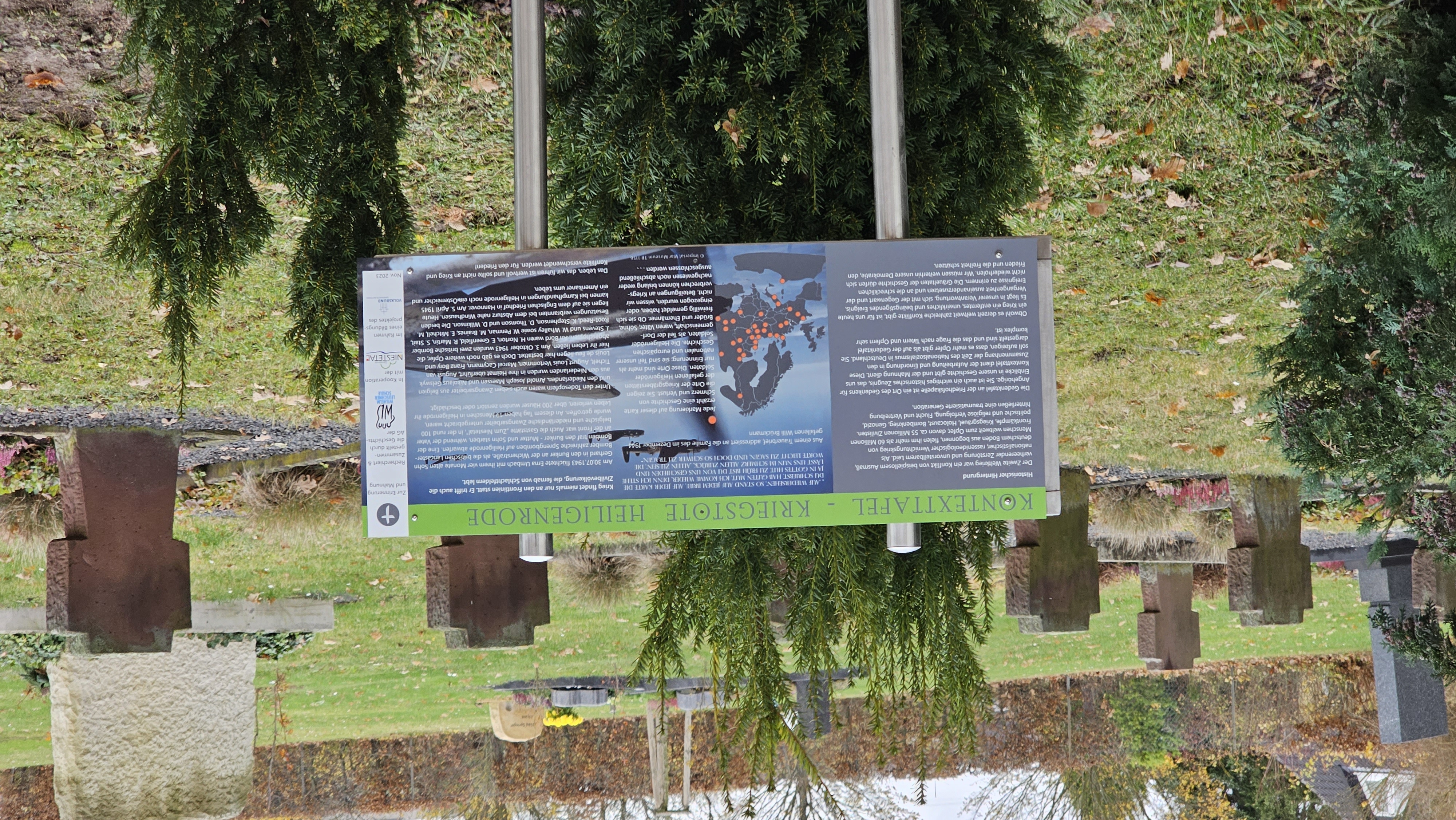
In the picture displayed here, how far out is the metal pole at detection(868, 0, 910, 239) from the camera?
2.29 meters

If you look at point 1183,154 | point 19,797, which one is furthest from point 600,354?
point 19,797

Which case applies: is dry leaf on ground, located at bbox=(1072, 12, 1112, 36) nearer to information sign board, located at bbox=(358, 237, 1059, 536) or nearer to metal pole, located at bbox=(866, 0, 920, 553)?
metal pole, located at bbox=(866, 0, 920, 553)

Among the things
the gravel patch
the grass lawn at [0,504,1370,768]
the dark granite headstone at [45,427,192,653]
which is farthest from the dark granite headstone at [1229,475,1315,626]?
the dark granite headstone at [45,427,192,653]

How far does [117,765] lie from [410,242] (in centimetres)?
503

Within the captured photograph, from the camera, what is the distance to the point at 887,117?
7.59ft

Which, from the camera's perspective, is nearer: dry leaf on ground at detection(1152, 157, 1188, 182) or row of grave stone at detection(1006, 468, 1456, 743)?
dry leaf on ground at detection(1152, 157, 1188, 182)

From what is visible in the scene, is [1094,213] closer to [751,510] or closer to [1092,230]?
[1092,230]

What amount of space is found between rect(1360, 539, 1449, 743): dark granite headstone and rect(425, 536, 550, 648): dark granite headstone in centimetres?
568

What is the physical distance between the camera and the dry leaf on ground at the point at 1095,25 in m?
3.72

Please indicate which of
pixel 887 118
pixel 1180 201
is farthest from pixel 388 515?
pixel 1180 201

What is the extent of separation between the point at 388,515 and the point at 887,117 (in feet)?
5.14

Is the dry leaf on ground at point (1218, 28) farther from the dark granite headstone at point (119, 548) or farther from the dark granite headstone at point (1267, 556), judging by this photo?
the dark granite headstone at point (119, 548)

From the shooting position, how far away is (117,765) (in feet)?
19.1

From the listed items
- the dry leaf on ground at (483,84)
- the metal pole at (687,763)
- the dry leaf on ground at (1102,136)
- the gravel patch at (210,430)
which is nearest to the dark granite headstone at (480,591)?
the gravel patch at (210,430)
